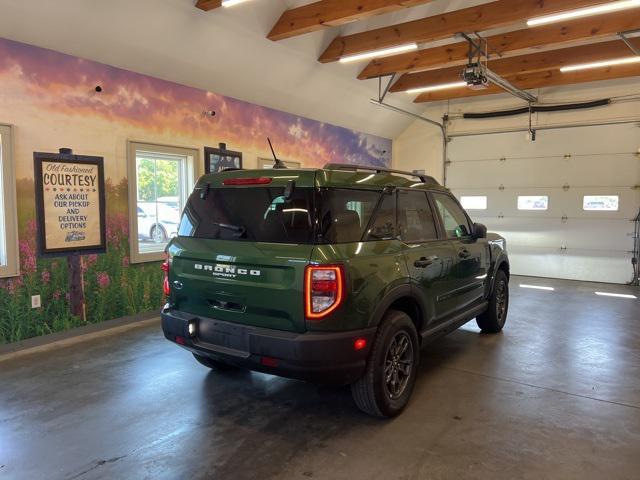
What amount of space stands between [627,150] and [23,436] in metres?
10.0

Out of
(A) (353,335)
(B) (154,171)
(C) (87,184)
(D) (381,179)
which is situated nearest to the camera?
(A) (353,335)

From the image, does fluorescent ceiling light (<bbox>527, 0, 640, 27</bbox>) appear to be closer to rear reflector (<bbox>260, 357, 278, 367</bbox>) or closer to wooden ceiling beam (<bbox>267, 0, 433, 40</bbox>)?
wooden ceiling beam (<bbox>267, 0, 433, 40</bbox>)

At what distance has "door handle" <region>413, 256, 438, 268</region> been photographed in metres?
3.21

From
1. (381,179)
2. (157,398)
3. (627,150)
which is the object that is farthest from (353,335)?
(627,150)

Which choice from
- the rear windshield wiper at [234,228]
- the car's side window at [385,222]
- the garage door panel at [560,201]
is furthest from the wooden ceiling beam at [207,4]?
the garage door panel at [560,201]

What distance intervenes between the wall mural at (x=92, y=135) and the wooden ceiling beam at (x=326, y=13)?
147cm

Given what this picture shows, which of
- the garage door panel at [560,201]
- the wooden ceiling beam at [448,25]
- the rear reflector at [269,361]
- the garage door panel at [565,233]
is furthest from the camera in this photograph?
the garage door panel at [565,233]

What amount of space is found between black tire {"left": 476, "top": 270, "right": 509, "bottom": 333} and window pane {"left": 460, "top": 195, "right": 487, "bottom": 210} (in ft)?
17.8

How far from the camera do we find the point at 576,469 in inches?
96.0

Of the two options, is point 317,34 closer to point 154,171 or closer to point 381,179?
point 154,171

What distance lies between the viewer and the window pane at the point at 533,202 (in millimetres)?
9398

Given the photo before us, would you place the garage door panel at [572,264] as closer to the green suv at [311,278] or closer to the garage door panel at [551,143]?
the garage door panel at [551,143]

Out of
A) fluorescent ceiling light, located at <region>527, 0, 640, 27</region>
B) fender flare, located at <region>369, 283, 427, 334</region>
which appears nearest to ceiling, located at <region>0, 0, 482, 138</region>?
fluorescent ceiling light, located at <region>527, 0, 640, 27</region>

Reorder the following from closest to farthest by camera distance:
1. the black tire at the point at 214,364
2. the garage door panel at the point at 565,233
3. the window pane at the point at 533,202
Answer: the black tire at the point at 214,364, the garage door panel at the point at 565,233, the window pane at the point at 533,202
